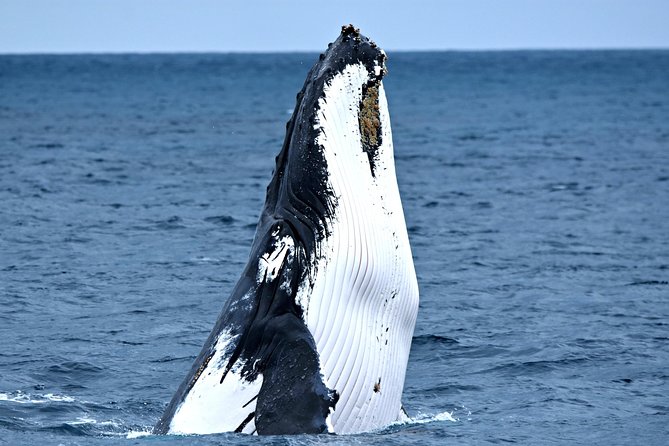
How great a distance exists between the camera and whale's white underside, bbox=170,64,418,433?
7.64 meters

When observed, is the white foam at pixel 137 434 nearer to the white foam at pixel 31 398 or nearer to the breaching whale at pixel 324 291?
the breaching whale at pixel 324 291

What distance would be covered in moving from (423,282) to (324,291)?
927cm

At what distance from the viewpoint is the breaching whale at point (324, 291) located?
295 inches

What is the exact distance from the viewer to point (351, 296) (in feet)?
25.7

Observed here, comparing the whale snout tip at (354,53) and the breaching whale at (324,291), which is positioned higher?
the whale snout tip at (354,53)

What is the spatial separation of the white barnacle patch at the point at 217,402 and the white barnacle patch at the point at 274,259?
1.79 feet

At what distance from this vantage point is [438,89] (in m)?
95.7

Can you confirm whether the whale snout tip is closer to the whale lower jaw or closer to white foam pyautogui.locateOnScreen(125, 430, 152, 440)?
the whale lower jaw

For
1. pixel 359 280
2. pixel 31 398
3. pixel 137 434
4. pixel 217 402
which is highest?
pixel 359 280

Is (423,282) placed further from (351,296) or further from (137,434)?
(351,296)

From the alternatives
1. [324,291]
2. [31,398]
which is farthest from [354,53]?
[31,398]

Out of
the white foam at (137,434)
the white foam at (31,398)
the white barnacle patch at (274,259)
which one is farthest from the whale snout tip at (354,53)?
the white foam at (31,398)

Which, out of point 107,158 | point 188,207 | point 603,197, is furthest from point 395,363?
point 107,158

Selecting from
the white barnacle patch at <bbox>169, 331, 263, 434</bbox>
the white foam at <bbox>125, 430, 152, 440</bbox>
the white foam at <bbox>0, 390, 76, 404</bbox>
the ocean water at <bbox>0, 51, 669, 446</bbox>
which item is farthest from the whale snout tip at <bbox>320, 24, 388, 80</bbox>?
the white foam at <bbox>0, 390, 76, 404</bbox>
